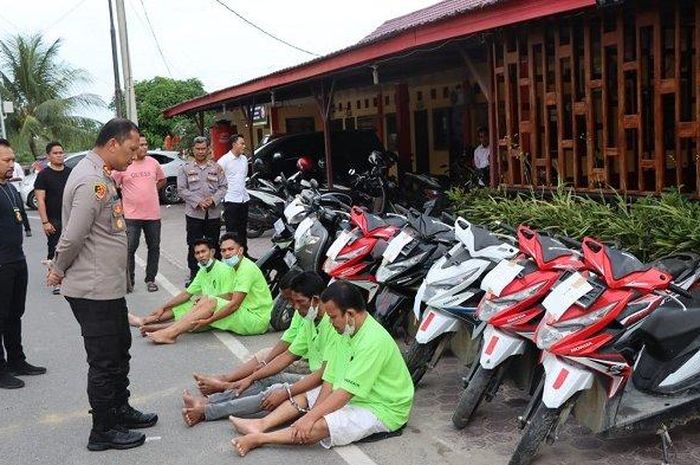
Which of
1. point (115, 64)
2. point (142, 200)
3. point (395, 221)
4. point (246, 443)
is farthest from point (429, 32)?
point (115, 64)

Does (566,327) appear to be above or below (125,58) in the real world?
below

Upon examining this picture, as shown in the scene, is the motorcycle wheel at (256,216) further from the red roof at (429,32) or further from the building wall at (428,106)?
the building wall at (428,106)

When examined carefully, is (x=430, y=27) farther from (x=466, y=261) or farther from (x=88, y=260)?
(x=88, y=260)

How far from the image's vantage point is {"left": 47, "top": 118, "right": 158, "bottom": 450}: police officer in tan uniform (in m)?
4.05

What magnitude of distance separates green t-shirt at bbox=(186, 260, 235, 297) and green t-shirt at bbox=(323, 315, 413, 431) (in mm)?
2397

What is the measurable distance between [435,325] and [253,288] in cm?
230

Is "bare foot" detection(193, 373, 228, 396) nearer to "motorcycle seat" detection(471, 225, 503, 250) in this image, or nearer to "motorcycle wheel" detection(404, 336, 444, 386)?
"motorcycle wheel" detection(404, 336, 444, 386)

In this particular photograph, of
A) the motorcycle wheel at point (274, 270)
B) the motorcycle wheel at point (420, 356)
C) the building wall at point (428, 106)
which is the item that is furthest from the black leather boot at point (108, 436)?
the building wall at point (428, 106)

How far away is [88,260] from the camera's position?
4.11m

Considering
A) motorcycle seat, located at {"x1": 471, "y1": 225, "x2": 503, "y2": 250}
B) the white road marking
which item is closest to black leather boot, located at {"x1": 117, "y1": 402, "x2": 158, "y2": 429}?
the white road marking

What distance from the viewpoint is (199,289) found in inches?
260

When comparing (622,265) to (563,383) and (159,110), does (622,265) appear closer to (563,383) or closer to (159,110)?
(563,383)

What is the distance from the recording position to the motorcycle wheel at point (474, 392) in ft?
13.1

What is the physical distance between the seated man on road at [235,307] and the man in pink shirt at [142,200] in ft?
7.11
